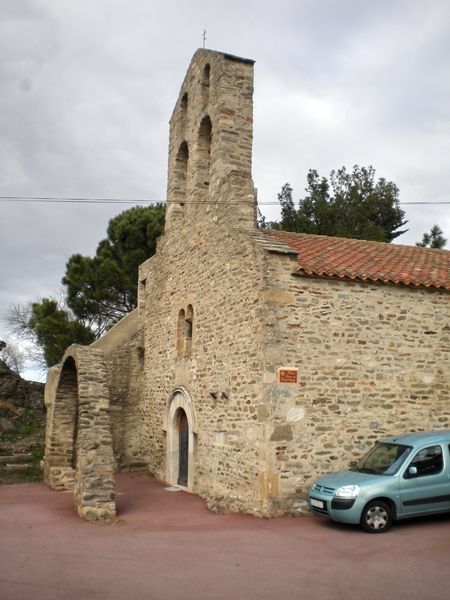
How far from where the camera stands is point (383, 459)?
9312 mm

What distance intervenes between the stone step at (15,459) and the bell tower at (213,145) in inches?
323

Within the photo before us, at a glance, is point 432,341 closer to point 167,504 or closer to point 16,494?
point 167,504

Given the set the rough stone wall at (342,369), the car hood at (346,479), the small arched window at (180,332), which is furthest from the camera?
the small arched window at (180,332)

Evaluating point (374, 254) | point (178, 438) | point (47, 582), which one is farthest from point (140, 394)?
point (47, 582)

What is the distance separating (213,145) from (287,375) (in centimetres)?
581

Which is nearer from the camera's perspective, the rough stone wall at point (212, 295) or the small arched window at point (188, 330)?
the rough stone wall at point (212, 295)

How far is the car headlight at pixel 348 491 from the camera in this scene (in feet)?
27.8

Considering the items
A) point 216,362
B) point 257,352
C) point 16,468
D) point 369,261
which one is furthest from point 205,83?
point 16,468

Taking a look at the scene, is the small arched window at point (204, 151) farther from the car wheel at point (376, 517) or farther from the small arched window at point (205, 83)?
the car wheel at point (376, 517)

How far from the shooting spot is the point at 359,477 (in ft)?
29.1

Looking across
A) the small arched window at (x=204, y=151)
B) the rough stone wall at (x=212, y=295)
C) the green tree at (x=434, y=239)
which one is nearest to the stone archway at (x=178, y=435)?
the rough stone wall at (x=212, y=295)

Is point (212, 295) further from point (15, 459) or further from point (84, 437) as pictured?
point (15, 459)

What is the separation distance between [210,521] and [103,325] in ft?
63.6

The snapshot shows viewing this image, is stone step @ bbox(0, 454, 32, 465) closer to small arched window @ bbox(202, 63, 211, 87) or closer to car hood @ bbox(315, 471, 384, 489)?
car hood @ bbox(315, 471, 384, 489)
